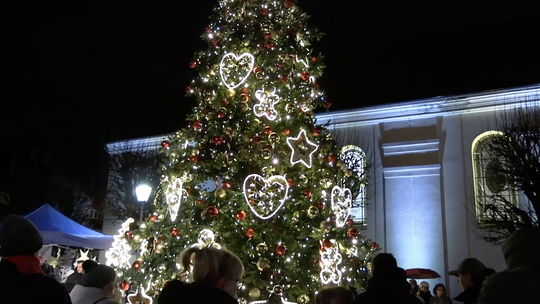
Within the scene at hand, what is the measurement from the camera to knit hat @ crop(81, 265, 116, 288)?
13.9 ft

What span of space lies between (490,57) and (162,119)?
52.9 feet

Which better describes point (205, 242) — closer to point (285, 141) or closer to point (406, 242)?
point (285, 141)

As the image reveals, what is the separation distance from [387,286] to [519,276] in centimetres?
151

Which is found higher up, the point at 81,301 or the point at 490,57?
the point at 490,57

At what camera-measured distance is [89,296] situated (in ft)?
13.7

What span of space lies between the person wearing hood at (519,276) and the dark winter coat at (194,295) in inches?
51.2

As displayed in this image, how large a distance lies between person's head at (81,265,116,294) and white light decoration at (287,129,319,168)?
137 inches

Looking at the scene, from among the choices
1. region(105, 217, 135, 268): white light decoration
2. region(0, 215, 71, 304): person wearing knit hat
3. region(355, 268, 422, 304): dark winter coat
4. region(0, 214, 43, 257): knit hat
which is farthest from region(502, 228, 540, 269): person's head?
region(105, 217, 135, 268): white light decoration

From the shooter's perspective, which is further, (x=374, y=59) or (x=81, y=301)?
(x=374, y=59)

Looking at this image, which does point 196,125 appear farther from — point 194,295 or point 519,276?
point 519,276

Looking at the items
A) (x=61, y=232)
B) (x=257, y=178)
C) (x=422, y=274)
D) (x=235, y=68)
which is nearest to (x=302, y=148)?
(x=257, y=178)

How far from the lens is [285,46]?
7.98 meters

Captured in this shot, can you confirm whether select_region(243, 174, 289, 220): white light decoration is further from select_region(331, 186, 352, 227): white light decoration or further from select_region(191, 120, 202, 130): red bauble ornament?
select_region(191, 120, 202, 130): red bauble ornament

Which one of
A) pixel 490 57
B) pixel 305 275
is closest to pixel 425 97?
pixel 490 57
